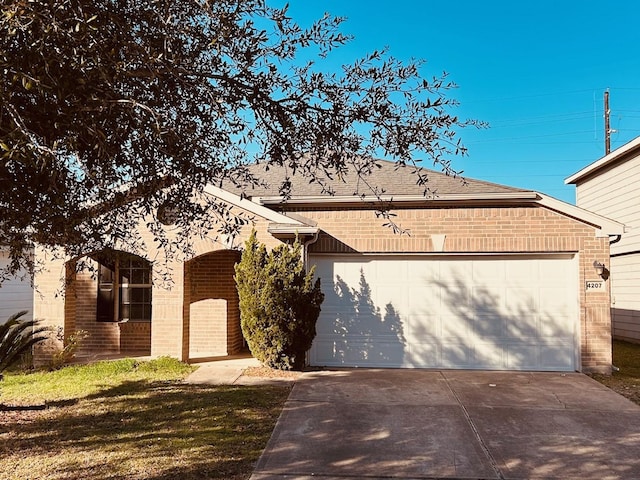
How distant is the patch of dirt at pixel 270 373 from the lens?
8977 mm

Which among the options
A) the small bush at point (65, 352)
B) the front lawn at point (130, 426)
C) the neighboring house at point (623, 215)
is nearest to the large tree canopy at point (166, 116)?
the front lawn at point (130, 426)

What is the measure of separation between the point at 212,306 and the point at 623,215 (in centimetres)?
1283

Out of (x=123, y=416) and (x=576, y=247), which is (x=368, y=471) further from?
(x=576, y=247)

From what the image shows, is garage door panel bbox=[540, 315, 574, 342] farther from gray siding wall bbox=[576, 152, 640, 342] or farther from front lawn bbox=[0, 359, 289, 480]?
gray siding wall bbox=[576, 152, 640, 342]

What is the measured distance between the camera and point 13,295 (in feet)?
44.3

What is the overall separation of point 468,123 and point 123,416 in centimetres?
572

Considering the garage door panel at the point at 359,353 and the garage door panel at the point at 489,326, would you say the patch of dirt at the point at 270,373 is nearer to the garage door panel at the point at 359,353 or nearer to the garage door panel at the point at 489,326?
the garage door panel at the point at 359,353

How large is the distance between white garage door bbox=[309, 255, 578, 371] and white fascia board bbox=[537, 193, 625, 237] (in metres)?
0.83

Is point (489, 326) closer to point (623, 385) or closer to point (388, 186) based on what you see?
point (623, 385)

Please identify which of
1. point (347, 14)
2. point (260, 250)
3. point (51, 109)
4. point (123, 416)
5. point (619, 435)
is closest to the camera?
point (51, 109)

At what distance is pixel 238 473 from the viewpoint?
468 centimetres

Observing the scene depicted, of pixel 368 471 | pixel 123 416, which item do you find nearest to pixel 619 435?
pixel 368 471

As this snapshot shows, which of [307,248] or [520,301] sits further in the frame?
[307,248]

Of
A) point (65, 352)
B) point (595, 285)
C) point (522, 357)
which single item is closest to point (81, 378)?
point (65, 352)
